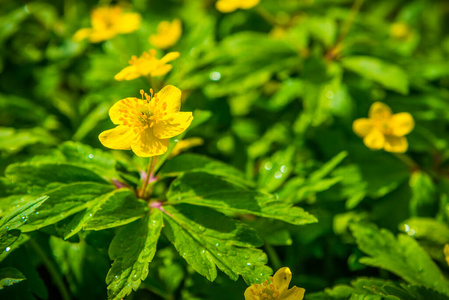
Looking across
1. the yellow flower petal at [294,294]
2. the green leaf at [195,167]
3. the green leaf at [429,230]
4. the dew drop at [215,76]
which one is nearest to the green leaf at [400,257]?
the green leaf at [429,230]

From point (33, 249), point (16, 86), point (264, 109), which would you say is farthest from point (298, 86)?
point (16, 86)

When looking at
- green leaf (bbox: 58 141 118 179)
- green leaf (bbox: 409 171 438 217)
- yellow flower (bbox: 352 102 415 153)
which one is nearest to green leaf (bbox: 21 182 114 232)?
green leaf (bbox: 58 141 118 179)

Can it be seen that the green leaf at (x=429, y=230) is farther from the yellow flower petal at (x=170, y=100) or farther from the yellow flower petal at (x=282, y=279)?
the yellow flower petal at (x=170, y=100)

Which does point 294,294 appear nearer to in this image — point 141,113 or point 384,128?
point 141,113

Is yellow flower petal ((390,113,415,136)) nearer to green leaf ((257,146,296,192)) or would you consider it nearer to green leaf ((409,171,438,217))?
green leaf ((409,171,438,217))

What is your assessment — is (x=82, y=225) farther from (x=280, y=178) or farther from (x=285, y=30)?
(x=285, y=30)

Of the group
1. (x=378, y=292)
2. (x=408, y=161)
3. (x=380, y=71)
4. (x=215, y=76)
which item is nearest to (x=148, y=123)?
(x=215, y=76)
